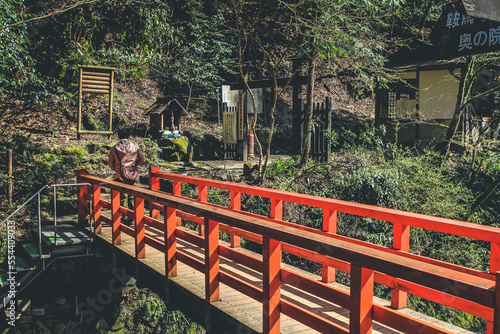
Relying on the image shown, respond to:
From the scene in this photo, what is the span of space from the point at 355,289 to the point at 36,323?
279 inches

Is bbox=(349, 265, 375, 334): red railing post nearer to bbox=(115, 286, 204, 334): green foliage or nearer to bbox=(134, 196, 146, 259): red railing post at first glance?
bbox=(134, 196, 146, 259): red railing post

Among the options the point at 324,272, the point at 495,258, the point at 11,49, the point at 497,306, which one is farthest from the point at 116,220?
the point at 11,49

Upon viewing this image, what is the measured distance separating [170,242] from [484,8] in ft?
12.7

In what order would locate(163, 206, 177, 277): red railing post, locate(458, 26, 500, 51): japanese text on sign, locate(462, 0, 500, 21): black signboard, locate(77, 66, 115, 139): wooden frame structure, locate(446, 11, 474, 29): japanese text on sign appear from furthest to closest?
locate(77, 66, 115, 139): wooden frame structure, locate(163, 206, 177, 277): red railing post, locate(446, 11, 474, 29): japanese text on sign, locate(458, 26, 500, 51): japanese text on sign, locate(462, 0, 500, 21): black signboard

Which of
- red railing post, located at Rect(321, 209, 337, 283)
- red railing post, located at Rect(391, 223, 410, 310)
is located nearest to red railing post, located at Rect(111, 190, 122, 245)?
red railing post, located at Rect(321, 209, 337, 283)

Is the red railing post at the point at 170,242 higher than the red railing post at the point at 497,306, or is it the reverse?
the red railing post at the point at 497,306

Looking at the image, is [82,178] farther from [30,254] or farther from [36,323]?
[36,323]

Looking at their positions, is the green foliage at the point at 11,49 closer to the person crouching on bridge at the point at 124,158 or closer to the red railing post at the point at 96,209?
the person crouching on bridge at the point at 124,158

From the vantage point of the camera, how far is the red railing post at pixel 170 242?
509cm

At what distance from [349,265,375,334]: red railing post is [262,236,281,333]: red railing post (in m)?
0.83

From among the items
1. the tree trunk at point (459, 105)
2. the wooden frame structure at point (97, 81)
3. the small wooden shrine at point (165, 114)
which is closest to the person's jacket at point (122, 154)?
the wooden frame structure at point (97, 81)

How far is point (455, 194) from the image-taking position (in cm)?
1080

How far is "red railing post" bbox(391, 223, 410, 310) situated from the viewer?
4391mm

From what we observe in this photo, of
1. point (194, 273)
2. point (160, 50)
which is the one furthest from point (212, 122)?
point (194, 273)
